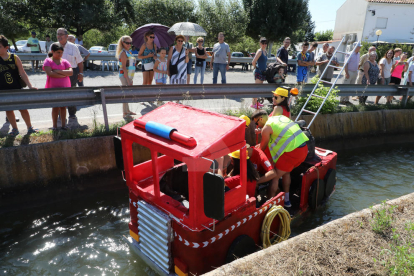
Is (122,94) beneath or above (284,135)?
above

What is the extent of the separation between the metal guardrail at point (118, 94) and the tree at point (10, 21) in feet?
72.7

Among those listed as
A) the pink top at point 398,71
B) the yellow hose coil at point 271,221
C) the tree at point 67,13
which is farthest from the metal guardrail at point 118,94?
the tree at point 67,13

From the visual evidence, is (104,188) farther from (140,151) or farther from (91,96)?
(91,96)

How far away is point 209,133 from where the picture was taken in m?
3.17

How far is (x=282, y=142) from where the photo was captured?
4.44 m

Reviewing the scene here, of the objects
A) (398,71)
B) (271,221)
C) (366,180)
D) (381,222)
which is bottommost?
(366,180)

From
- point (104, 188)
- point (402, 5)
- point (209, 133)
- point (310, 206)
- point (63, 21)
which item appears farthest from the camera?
point (402, 5)

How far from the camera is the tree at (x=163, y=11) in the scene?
31.8m

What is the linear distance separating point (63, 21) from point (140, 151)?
2551cm

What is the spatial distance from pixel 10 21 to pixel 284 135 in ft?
89.0

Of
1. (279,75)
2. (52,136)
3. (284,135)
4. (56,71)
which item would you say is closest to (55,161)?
(52,136)

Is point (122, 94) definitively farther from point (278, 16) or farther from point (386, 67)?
point (278, 16)

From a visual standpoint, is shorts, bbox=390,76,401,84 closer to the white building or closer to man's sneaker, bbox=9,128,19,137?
man's sneaker, bbox=9,128,19,137

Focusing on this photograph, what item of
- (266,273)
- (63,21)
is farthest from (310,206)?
(63,21)
